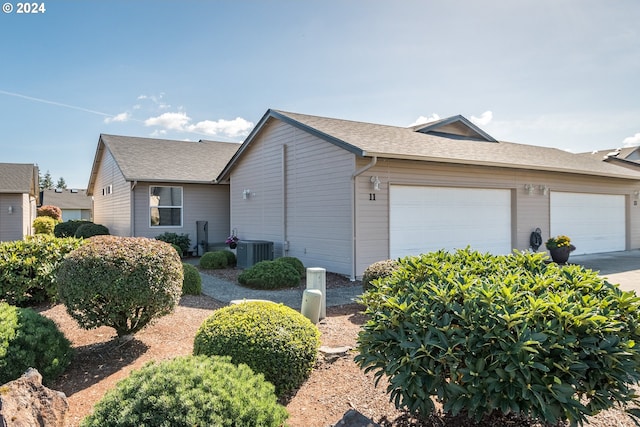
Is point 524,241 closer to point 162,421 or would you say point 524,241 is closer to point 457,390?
point 457,390

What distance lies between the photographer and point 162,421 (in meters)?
2.17

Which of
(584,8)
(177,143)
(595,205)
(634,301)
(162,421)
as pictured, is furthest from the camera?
(177,143)

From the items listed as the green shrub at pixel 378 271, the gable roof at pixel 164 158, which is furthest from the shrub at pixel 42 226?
the green shrub at pixel 378 271

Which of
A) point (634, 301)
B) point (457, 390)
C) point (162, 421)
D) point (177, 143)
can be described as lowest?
point (162, 421)

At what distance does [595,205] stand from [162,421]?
17.1 meters

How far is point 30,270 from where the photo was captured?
21.0 ft

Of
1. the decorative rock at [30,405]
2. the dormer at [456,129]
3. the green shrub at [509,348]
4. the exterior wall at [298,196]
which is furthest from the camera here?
the dormer at [456,129]

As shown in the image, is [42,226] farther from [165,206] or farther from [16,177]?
[165,206]

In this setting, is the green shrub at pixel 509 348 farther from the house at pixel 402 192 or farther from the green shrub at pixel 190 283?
the house at pixel 402 192

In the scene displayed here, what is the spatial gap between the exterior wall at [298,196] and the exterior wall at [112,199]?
15.1 ft

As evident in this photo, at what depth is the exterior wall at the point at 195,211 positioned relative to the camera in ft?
49.2

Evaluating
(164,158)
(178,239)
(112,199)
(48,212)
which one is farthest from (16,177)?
(178,239)

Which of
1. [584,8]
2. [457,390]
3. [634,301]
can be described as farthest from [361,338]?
[584,8]

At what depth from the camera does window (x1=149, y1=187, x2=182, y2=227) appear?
1531cm
